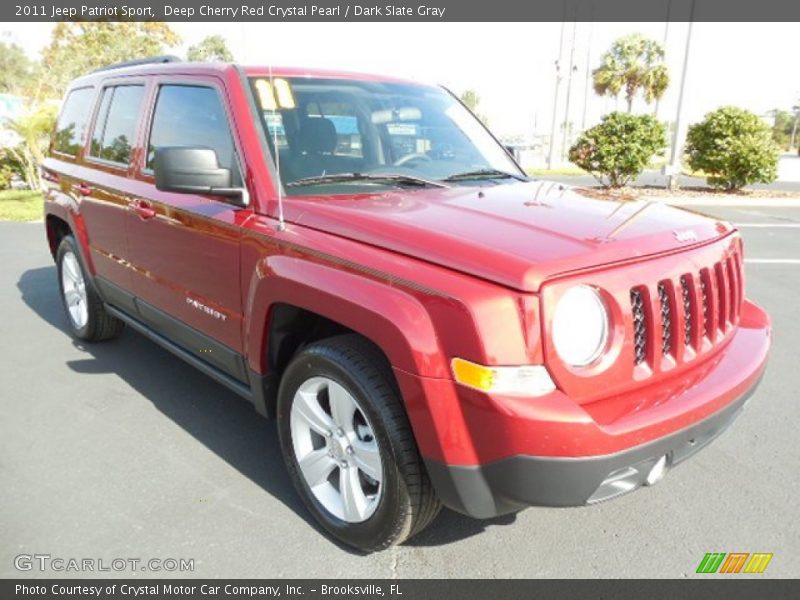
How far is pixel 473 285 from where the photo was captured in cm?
185

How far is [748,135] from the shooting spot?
1570 cm

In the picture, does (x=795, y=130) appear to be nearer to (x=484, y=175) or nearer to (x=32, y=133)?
(x=32, y=133)

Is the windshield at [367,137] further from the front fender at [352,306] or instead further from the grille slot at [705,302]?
the grille slot at [705,302]

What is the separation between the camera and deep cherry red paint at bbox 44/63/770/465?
181 cm

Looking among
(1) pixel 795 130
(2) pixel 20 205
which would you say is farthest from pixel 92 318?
(1) pixel 795 130

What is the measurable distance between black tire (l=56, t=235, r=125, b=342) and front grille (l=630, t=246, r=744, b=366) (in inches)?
152

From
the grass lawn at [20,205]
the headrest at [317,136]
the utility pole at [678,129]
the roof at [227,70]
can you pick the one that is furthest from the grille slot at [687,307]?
the utility pole at [678,129]

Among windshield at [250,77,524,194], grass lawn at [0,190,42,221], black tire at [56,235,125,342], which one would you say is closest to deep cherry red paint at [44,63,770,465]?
windshield at [250,77,524,194]

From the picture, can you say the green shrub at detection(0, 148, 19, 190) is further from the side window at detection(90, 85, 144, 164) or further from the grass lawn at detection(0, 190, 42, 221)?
the side window at detection(90, 85, 144, 164)

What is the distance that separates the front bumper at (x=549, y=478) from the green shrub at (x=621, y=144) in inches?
597
